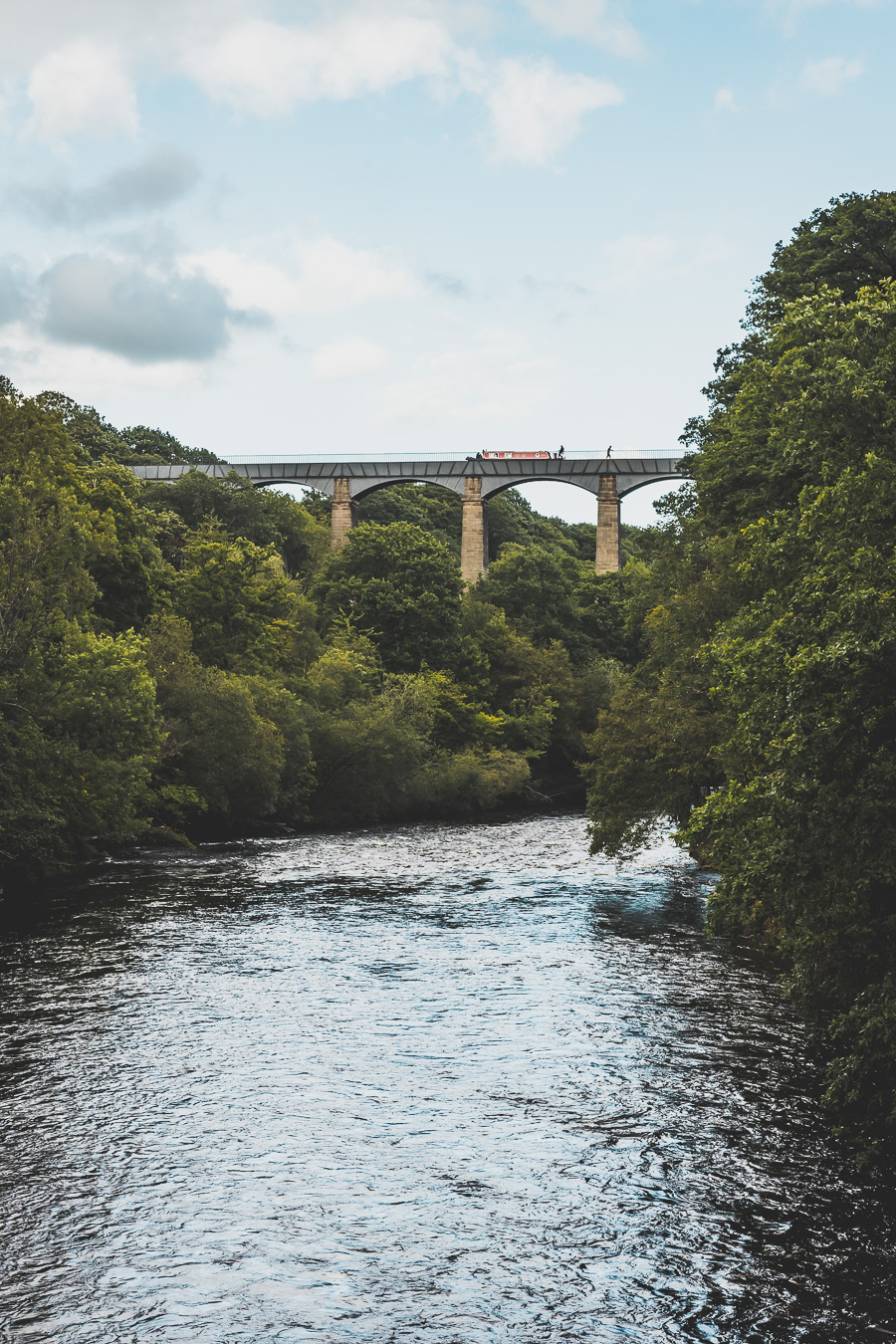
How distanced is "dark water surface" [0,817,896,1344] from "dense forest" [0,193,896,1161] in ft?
6.28

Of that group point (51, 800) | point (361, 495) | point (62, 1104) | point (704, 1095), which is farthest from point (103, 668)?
point (361, 495)

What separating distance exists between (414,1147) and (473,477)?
8160 cm

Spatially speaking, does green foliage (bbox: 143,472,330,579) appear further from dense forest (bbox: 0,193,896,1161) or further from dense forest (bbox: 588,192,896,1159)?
dense forest (bbox: 588,192,896,1159)

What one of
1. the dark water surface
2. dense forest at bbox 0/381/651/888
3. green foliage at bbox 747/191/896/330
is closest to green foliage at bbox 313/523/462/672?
dense forest at bbox 0/381/651/888

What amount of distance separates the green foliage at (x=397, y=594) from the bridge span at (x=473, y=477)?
21.0 m

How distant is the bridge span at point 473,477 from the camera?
90625mm

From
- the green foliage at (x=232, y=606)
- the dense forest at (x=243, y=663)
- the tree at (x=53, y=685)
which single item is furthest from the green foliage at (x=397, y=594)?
the tree at (x=53, y=685)

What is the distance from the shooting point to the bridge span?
90.6 meters

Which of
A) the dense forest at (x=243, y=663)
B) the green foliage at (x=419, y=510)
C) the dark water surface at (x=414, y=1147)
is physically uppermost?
the green foliage at (x=419, y=510)

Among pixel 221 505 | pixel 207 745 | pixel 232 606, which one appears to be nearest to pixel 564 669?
pixel 221 505

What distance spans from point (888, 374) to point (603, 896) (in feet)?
57.7

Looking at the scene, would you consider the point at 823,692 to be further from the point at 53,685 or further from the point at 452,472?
the point at 452,472

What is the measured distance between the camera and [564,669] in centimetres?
7631

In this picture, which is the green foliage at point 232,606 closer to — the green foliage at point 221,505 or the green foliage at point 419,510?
the green foliage at point 221,505
